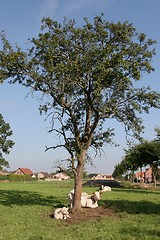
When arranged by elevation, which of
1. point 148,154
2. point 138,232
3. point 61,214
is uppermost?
point 148,154

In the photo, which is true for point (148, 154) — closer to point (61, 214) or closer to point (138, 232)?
point (61, 214)

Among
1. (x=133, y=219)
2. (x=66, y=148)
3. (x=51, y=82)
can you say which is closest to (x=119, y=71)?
(x=51, y=82)

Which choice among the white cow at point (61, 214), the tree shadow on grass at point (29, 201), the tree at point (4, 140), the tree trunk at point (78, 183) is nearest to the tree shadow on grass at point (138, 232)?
the white cow at point (61, 214)

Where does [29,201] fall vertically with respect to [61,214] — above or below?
above

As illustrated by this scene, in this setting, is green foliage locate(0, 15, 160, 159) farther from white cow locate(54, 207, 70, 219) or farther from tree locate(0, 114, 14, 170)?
tree locate(0, 114, 14, 170)

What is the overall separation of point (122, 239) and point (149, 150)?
45249 millimetres

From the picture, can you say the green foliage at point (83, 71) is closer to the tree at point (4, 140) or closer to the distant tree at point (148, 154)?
the distant tree at point (148, 154)

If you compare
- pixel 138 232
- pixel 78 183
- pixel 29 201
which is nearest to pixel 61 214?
pixel 78 183

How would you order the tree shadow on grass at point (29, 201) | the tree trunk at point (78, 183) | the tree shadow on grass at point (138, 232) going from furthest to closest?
the tree shadow on grass at point (29, 201) < the tree trunk at point (78, 183) < the tree shadow on grass at point (138, 232)

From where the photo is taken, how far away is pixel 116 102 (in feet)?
60.3

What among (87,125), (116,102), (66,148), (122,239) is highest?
(116,102)

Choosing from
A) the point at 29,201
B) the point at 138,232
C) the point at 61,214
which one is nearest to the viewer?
the point at 138,232

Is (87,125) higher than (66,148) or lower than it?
higher

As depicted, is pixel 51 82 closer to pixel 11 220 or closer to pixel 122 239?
pixel 11 220
